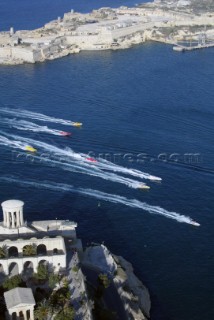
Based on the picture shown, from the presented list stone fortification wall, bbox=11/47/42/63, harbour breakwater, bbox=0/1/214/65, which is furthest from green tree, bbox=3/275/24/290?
stone fortification wall, bbox=11/47/42/63

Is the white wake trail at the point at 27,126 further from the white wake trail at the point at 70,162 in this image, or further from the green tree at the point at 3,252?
the green tree at the point at 3,252

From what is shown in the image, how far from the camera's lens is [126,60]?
363 feet

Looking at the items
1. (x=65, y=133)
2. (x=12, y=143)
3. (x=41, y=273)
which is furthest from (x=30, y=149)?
(x=41, y=273)

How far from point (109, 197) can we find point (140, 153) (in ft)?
33.0

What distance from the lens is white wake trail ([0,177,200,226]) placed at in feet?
177

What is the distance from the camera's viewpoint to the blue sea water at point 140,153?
4772 cm

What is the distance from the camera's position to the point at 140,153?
6550cm

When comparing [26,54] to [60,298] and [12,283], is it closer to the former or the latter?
[12,283]

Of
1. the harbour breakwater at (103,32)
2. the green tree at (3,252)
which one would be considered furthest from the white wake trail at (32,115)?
the green tree at (3,252)

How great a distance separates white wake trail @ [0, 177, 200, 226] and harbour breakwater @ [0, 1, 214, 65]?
177ft

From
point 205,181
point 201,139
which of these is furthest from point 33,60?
point 205,181

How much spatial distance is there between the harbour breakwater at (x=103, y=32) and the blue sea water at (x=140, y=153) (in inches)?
229

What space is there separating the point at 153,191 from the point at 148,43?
7429 centimetres

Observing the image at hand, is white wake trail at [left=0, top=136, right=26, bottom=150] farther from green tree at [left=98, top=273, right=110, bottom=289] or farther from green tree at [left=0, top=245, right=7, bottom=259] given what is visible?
green tree at [left=98, top=273, right=110, bottom=289]
